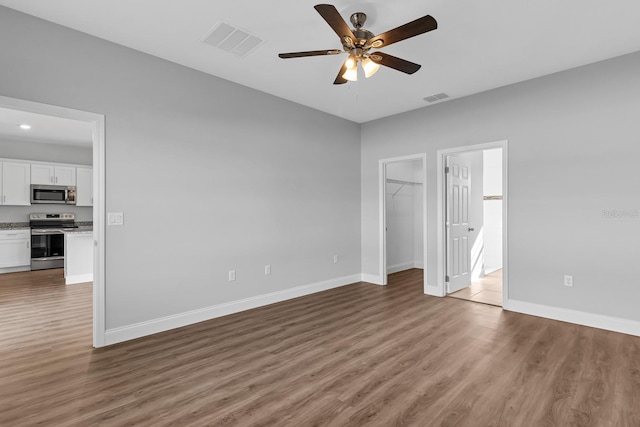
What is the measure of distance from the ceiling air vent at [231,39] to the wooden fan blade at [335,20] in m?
1.06

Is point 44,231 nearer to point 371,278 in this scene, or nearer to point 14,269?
point 14,269

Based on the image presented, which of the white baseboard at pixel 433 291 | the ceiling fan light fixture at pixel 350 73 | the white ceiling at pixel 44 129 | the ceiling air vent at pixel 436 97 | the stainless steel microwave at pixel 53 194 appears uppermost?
the ceiling air vent at pixel 436 97

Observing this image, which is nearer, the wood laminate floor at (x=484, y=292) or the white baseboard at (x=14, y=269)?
the wood laminate floor at (x=484, y=292)

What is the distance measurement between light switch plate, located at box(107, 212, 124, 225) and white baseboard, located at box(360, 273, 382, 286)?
13.3 ft

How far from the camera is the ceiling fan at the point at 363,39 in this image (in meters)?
2.17

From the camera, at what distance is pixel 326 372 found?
101 inches

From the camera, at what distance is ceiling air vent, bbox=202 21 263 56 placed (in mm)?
2916

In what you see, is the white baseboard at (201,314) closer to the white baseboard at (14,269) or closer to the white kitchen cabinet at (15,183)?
the white baseboard at (14,269)

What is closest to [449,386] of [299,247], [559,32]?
[299,247]

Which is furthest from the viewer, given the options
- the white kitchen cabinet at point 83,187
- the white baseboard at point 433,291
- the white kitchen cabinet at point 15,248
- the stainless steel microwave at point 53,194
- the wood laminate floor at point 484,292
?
the white kitchen cabinet at point 83,187

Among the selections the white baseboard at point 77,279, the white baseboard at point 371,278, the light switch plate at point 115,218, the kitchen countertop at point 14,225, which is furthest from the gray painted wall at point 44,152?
the white baseboard at point 371,278

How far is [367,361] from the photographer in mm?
2742

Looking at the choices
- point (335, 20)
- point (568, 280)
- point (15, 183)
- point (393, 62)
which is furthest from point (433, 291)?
point (15, 183)

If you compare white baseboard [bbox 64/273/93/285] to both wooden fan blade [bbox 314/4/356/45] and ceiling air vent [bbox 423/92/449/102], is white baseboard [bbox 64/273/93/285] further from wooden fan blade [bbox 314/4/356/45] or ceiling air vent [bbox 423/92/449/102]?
ceiling air vent [bbox 423/92/449/102]
